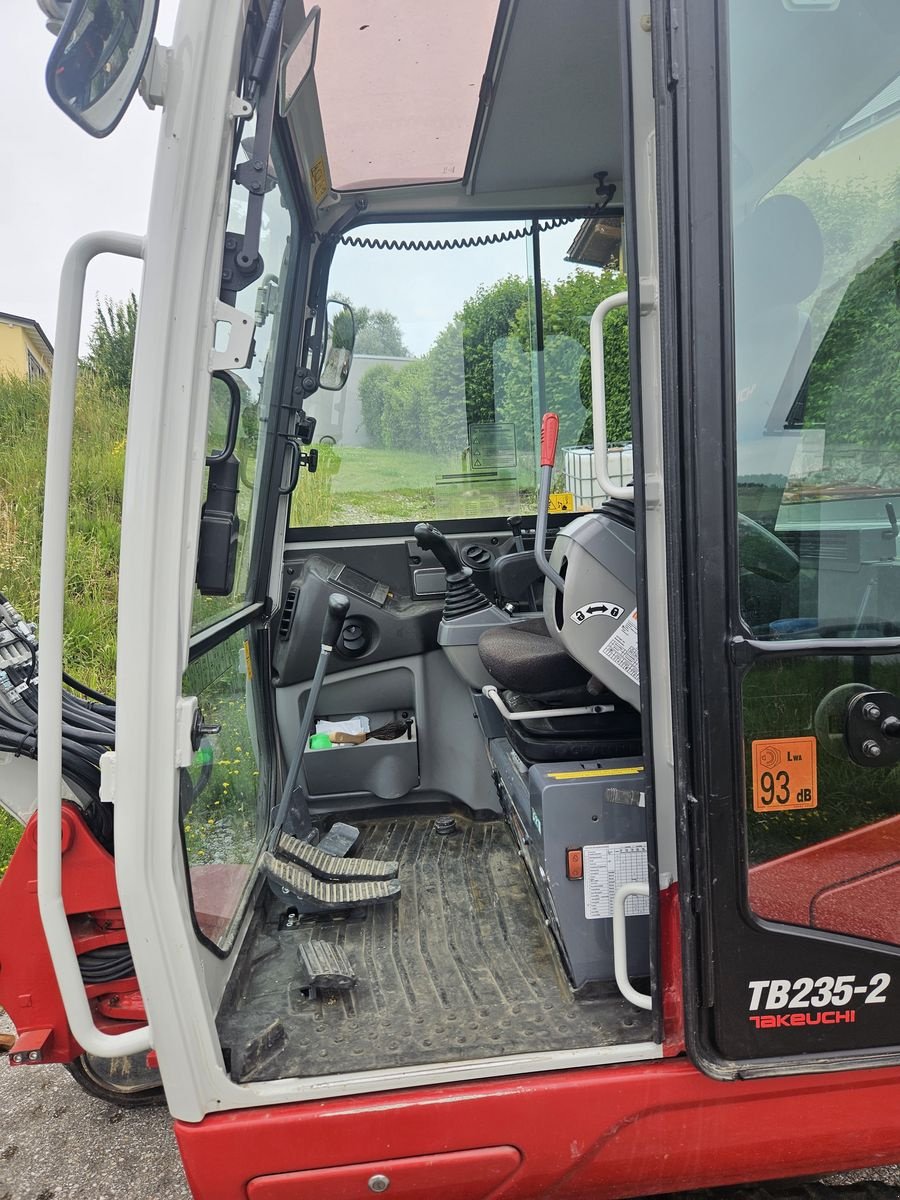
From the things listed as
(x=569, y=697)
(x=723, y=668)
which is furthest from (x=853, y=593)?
(x=569, y=697)

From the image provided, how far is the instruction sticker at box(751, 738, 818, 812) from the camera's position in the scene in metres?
1.17

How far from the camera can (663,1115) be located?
1.25 meters

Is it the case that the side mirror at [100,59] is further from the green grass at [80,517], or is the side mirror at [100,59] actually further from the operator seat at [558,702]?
the green grass at [80,517]

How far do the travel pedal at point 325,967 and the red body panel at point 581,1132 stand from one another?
0.36 meters

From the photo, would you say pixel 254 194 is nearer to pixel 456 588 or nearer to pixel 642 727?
pixel 642 727

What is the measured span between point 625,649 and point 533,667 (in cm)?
37

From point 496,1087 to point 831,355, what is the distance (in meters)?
1.35

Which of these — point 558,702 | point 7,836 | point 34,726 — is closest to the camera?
point 34,726

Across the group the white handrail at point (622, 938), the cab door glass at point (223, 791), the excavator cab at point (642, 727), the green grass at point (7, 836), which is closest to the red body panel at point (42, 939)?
the excavator cab at point (642, 727)

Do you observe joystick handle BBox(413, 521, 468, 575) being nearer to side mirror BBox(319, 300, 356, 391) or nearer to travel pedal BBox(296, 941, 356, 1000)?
side mirror BBox(319, 300, 356, 391)

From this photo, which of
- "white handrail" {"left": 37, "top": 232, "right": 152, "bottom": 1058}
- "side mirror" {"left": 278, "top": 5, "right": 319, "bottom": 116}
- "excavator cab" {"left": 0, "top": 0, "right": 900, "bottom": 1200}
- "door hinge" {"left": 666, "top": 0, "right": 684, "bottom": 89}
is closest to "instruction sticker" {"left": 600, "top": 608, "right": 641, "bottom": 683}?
"excavator cab" {"left": 0, "top": 0, "right": 900, "bottom": 1200}

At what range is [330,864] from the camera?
217 centimetres

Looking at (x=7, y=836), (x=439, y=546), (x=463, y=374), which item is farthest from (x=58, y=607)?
(x=7, y=836)

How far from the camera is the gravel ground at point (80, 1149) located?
5.64 ft
